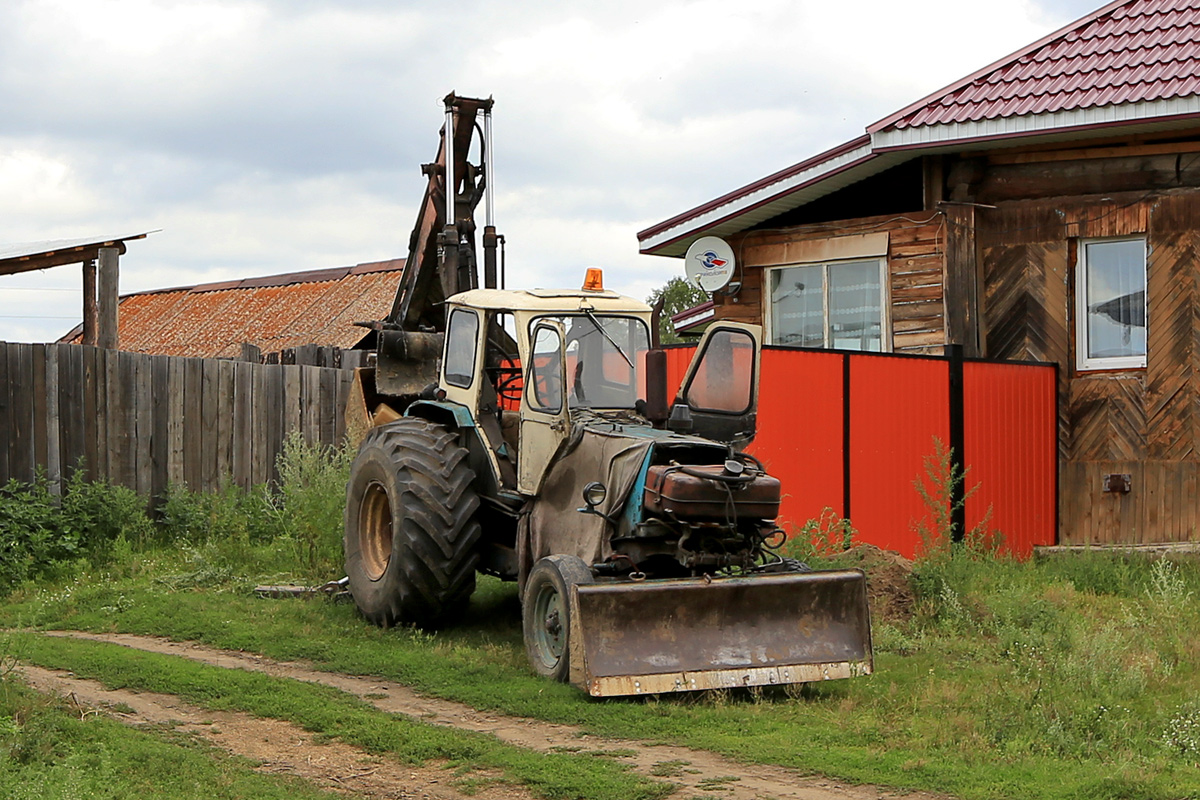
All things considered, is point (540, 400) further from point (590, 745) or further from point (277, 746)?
point (277, 746)

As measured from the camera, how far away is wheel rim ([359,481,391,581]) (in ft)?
33.3

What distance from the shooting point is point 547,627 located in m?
8.05

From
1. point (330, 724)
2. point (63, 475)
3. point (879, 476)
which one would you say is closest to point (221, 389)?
point (63, 475)

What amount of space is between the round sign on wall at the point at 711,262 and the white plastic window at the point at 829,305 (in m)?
0.53

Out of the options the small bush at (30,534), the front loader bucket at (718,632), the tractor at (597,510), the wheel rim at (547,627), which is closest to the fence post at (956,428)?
the tractor at (597,510)

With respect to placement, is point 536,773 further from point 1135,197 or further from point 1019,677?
point 1135,197

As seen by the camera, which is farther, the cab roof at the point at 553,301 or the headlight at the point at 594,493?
the cab roof at the point at 553,301

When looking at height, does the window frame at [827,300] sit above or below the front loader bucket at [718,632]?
above

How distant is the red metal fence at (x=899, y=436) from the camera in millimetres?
12000

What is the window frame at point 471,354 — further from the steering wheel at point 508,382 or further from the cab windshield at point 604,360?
the cab windshield at point 604,360

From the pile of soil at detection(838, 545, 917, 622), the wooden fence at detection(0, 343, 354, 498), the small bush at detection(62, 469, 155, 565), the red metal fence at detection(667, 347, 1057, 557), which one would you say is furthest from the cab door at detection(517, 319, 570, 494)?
A: the wooden fence at detection(0, 343, 354, 498)

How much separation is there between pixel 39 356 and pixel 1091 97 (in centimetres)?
1036

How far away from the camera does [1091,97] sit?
12648 millimetres

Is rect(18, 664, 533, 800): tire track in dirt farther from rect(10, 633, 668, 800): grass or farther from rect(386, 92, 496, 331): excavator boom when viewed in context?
rect(386, 92, 496, 331): excavator boom
